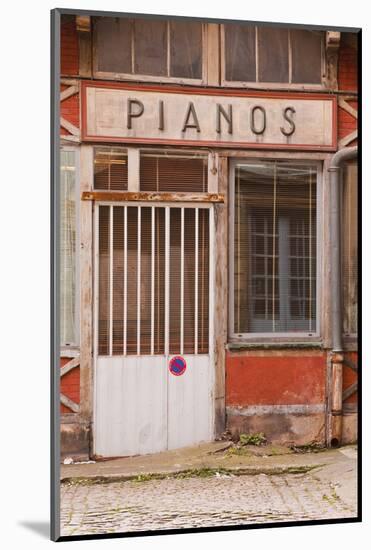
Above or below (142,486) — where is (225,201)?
above

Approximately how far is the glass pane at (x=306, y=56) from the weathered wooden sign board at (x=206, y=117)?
105 millimetres

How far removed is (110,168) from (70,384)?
1.21 m

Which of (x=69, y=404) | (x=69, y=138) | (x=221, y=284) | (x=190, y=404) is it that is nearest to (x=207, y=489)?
(x=190, y=404)

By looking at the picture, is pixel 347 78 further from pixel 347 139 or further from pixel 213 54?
pixel 213 54

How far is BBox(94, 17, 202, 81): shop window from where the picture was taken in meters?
4.63

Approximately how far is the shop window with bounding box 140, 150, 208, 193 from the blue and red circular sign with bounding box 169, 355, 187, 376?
0.95 m

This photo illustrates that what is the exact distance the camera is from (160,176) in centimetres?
473

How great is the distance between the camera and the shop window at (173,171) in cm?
472

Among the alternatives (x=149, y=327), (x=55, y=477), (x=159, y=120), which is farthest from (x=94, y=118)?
(x=55, y=477)

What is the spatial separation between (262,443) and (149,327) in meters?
0.95

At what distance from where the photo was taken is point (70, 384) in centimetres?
459

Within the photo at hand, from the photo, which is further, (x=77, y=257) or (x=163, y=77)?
(x=163, y=77)

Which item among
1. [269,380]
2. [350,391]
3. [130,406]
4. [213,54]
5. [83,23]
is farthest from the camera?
[350,391]

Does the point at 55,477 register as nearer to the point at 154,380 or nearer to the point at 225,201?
the point at 154,380
